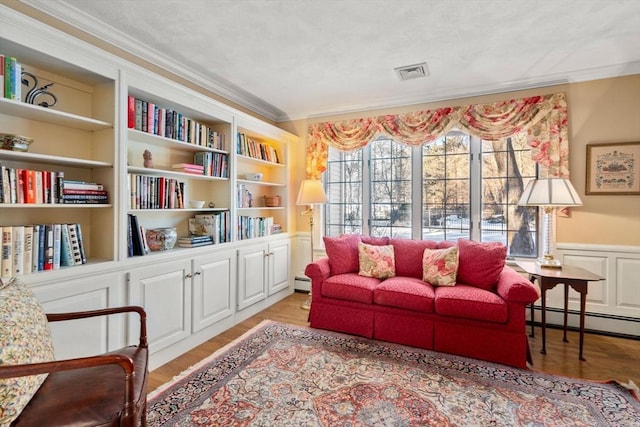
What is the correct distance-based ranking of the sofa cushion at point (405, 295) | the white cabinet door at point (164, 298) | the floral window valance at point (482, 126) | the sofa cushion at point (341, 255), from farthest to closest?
the sofa cushion at point (341, 255) → the floral window valance at point (482, 126) → the sofa cushion at point (405, 295) → the white cabinet door at point (164, 298)

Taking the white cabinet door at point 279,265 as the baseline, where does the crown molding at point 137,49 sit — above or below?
above

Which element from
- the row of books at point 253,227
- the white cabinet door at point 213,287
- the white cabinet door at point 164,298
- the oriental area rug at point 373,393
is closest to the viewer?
the oriental area rug at point 373,393

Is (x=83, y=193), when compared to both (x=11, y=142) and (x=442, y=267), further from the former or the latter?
(x=442, y=267)

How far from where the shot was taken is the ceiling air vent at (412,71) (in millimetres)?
2850

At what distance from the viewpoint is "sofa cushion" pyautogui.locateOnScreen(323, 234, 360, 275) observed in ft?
10.5

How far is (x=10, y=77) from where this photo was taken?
1.67m

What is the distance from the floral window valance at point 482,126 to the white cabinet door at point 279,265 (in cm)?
116

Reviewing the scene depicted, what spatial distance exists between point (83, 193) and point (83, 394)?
4.23 ft

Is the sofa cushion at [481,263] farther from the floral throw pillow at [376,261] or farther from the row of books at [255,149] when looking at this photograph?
the row of books at [255,149]

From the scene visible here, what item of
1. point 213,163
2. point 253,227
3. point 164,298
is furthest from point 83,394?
point 253,227

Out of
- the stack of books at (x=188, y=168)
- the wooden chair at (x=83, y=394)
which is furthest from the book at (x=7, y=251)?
the stack of books at (x=188, y=168)

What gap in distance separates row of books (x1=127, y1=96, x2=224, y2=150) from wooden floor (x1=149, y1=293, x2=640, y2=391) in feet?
5.94

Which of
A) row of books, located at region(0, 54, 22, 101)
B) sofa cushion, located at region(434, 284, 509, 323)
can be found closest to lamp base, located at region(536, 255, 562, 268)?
sofa cushion, located at region(434, 284, 509, 323)

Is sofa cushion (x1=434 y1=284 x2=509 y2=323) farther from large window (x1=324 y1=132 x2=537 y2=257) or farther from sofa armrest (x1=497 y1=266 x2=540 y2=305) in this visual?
large window (x1=324 y1=132 x2=537 y2=257)
